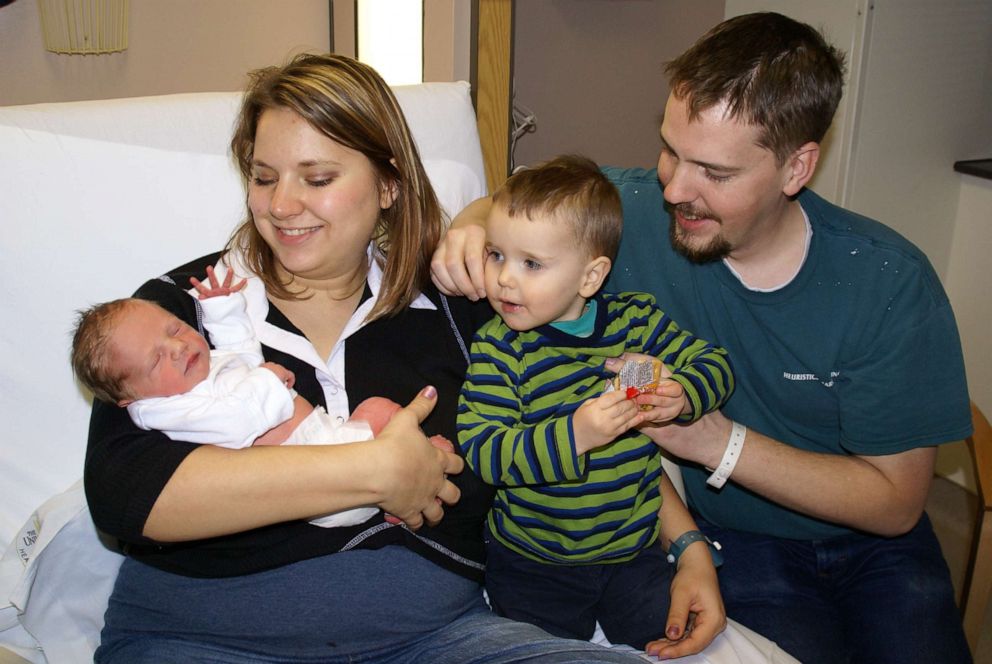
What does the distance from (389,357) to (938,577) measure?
1.06m

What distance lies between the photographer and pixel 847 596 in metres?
1.72

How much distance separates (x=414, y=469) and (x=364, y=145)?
52 cm

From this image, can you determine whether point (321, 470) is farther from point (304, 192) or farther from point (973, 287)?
point (973, 287)

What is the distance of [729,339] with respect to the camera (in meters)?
1.66

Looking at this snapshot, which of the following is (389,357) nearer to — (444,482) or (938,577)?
(444,482)

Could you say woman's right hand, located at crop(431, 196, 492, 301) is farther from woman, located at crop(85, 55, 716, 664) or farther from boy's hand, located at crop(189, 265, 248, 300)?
boy's hand, located at crop(189, 265, 248, 300)

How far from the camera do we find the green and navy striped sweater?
1.40 meters

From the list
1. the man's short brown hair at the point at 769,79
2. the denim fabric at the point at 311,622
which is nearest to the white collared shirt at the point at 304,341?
the denim fabric at the point at 311,622

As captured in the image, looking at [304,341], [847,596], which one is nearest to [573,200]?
[304,341]

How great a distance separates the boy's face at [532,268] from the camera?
1340mm

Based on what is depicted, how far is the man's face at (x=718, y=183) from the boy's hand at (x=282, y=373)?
2.26ft

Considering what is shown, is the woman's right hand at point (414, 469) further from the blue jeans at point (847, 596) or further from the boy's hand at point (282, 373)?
the blue jeans at point (847, 596)

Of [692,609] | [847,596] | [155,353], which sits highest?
[155,353]

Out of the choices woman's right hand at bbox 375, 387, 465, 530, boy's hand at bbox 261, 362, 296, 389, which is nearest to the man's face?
woman's right hand at bbox 375, 387, 465, 530
